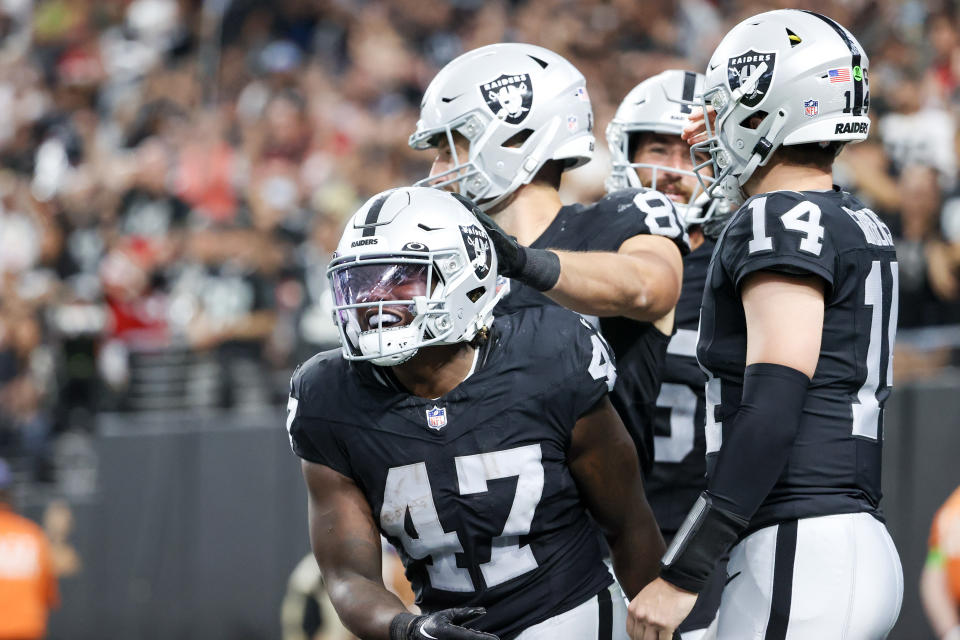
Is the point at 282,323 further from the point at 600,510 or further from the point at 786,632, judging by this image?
the point at 786,632

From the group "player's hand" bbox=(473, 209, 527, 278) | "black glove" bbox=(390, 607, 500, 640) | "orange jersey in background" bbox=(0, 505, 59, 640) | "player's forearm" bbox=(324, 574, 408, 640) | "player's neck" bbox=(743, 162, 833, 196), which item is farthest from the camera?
"orange jersey in background" bbox=(0, 505, 59, 640)

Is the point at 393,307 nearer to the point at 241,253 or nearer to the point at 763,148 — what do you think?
the point at 763,148

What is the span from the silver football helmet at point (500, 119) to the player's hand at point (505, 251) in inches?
22.1

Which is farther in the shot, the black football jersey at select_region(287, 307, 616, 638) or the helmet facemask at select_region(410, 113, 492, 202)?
the helmet facemask at select_region(410, 113, 492, 202)

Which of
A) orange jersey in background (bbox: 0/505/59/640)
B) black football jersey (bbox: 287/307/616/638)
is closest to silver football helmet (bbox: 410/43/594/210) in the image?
black football jersey (bbox: 287/307/616/638)

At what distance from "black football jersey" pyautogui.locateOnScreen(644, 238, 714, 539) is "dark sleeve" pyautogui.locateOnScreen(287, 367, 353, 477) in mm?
1131

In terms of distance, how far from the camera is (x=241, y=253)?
895 cm

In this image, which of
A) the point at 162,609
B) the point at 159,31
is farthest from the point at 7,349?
the point at 159,31

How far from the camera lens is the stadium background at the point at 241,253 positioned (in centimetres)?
668

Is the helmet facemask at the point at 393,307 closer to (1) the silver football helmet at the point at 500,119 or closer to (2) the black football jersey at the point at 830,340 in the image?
(2) the black football jersey at the point at 830,340

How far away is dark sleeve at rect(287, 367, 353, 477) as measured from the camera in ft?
9.51

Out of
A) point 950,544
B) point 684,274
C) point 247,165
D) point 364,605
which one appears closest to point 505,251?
point 364,605

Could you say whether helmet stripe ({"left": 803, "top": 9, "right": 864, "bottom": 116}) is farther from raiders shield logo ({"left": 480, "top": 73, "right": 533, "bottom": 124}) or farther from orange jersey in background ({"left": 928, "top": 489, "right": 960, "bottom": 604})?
orange jersey in background ({"left": 928, "top": 489, "right": 960, "bottom": 604})

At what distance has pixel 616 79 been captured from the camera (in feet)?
28.2
